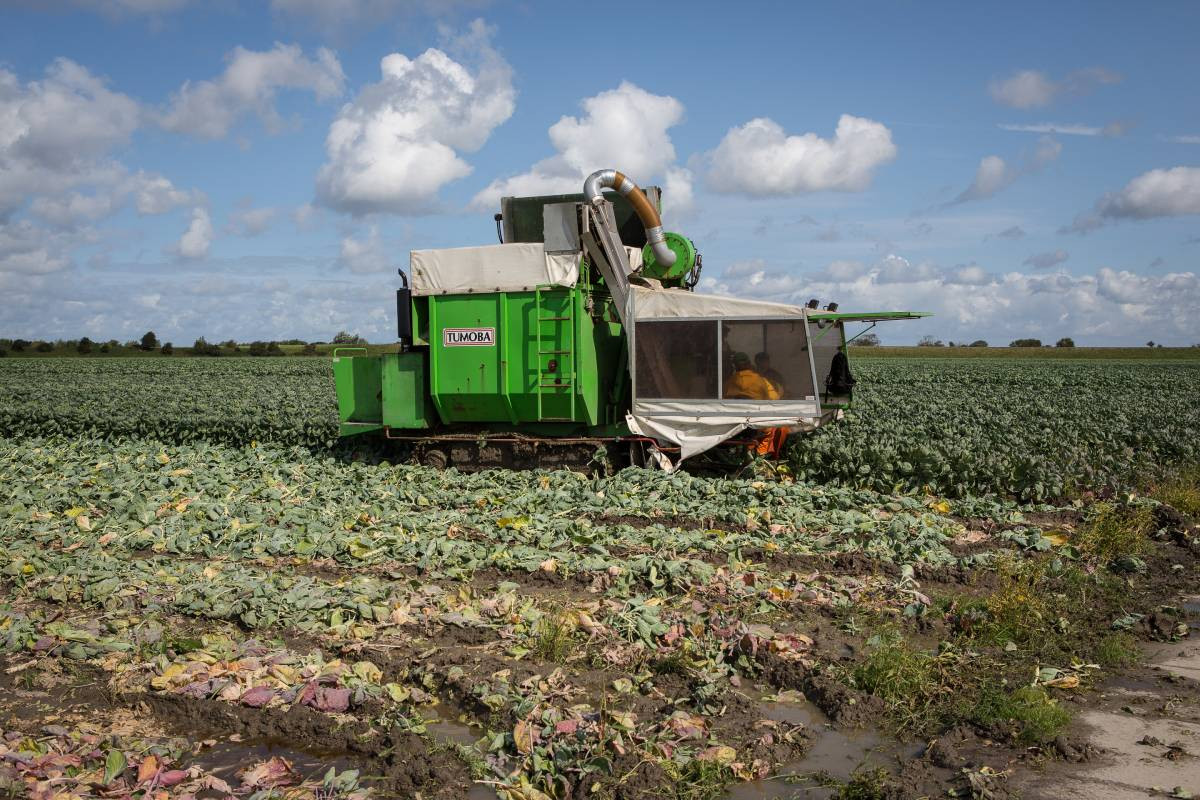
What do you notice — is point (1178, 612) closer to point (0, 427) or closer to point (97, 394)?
point (0, 427)

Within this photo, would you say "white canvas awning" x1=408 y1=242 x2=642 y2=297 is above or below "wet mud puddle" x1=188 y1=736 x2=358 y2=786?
above

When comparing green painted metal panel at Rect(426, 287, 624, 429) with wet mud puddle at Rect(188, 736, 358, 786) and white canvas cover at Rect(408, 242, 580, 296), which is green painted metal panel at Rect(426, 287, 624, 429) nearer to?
white canvas cover at Rect(408, 242, 580, 296)

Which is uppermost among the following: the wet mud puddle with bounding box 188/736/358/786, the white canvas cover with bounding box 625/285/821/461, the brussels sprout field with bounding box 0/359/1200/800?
the white canvas cover with bounding box 625/285/821/461

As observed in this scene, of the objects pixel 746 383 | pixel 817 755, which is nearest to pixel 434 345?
pixel 746 383

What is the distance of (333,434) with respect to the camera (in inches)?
594

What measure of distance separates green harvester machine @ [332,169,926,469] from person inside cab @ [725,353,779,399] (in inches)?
0.5

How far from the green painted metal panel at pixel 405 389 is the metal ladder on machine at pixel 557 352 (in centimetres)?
174

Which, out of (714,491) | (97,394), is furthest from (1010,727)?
(97,394)

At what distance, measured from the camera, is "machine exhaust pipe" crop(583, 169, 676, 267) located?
1137 cm

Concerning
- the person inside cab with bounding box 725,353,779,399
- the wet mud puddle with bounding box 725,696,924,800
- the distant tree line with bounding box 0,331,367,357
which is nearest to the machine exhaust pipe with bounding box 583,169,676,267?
the person inside cab with bounding box 725,353,779,399

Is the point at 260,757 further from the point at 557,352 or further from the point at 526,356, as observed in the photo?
the point at 526,356

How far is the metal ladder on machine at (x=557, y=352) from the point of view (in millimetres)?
11273

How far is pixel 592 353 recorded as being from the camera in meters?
11.6

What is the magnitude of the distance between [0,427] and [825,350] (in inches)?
669
